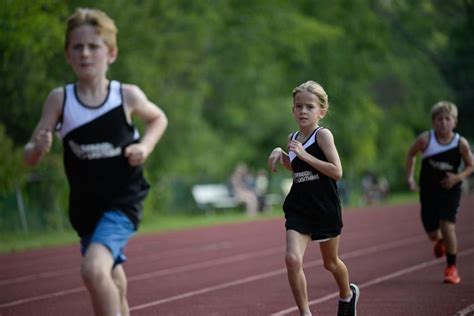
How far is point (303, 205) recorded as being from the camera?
290 inches

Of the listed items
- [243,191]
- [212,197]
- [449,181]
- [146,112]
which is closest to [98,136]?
[146,112]

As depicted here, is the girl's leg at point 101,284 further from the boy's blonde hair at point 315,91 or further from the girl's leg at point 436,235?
the girl's leg at point 436,235

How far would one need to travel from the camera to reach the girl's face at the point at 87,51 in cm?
559

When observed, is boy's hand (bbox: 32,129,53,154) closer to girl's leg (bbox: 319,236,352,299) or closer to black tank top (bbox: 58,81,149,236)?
black tank top (bbox: 58,81,149,236)

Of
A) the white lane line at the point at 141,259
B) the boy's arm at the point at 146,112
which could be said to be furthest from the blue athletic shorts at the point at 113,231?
the white lane line at the point at 141,259

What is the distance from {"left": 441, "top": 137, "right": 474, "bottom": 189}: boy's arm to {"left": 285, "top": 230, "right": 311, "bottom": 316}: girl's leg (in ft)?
12.9

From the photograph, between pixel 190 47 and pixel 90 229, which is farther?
pixel 190 47

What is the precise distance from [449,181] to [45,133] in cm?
623

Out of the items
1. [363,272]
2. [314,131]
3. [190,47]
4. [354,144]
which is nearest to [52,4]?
[190,47]

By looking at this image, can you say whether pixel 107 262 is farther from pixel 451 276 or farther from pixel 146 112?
pixel 451 276

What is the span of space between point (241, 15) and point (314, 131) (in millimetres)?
36857

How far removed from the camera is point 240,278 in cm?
1221

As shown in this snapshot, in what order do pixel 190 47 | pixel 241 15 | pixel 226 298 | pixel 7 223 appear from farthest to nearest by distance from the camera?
pixel 241 15 → pixel 190 47 → pixel 7 223 → pixel 226 298

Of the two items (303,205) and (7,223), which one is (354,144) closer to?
(7,223)
